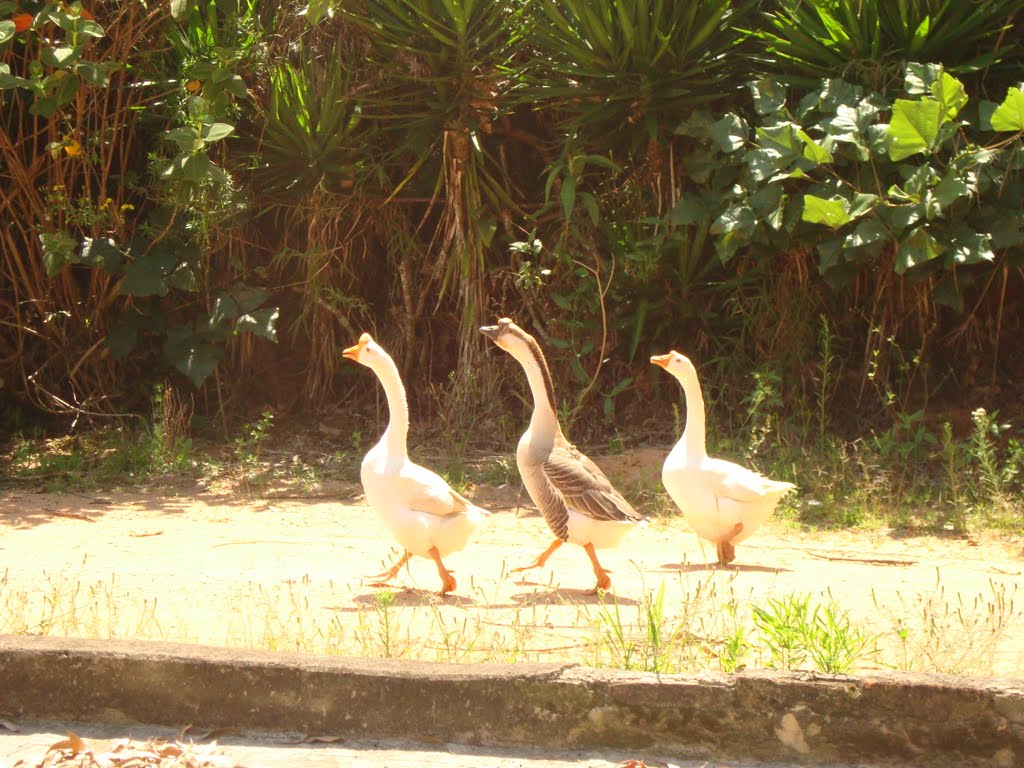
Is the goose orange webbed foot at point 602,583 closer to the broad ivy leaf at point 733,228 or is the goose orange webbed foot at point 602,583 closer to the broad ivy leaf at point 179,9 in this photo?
the broad ivy leaf at point 733,228

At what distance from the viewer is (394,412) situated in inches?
224

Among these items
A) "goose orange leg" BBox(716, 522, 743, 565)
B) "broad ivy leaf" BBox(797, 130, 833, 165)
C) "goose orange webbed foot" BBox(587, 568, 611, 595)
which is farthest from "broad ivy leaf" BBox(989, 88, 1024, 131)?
"goose orange webbed foot" BBox(587, 568, 611, 595)

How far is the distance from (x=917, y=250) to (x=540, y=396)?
10.0ft

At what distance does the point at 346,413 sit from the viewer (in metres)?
9.93

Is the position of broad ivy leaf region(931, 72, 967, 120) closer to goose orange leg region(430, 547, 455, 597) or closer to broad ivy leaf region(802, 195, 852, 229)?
broad ivy leaf region(802, 195, 852, 229)

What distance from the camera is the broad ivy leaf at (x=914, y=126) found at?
7457 mm

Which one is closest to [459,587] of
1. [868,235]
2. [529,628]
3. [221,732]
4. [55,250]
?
[529,628]

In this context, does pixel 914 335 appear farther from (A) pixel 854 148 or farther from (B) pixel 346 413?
(B) pixel 346 413

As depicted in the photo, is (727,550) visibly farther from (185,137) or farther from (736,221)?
Answer: (185,137)

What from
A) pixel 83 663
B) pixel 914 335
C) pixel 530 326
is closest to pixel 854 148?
pixel 914 335

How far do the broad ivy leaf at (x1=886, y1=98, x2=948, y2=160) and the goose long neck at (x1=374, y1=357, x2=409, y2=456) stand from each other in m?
3.59

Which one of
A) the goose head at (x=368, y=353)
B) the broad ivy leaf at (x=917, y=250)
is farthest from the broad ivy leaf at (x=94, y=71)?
the broad ivy leaf at (x=917, y=250)

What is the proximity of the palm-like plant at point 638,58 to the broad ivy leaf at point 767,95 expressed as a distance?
332 millimetres

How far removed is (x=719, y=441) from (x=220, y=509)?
321 cm
